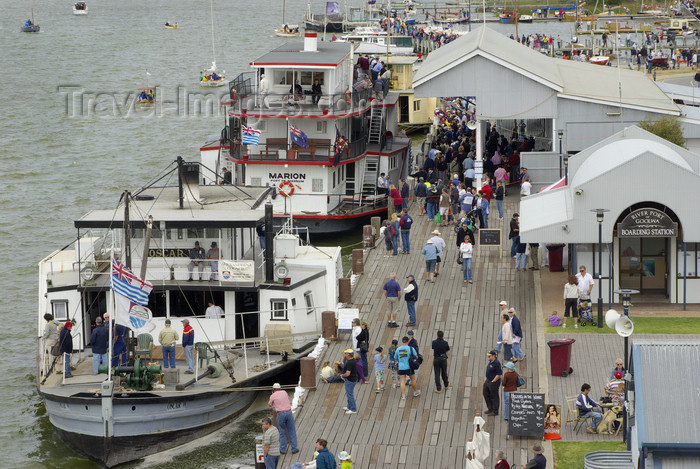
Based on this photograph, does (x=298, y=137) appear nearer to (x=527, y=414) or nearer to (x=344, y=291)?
(x=344, y=291)

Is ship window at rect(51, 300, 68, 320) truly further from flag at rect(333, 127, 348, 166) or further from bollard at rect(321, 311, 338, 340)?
flag at rect(333, 127, 348, 166)

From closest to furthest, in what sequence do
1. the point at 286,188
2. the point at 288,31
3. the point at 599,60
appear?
the point at 286,188 < the point at 599,60 < the point at 288,31

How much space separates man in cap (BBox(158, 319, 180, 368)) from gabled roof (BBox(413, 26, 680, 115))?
20.7 meters

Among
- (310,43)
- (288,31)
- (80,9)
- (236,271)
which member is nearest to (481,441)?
(236,271)

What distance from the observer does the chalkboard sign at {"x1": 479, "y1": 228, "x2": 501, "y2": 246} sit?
3744 centimetres

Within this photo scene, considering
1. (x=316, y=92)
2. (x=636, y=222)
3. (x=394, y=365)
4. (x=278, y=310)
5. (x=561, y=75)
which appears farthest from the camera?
(x=561, y=75)

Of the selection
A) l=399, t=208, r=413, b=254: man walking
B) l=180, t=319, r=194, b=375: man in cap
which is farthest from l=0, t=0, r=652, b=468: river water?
l=399, t=208, r=413, b=254: man walking

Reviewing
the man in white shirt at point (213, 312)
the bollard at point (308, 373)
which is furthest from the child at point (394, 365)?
the man in white shirt at point (213, 312)

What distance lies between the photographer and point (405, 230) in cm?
3866

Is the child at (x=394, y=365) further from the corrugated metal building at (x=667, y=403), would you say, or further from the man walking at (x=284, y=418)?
the corrugated metal building at (x=667, y=403)

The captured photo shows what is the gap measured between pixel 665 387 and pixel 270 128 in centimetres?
3052

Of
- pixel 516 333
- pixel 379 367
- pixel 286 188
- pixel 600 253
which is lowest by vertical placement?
pixel 379 367

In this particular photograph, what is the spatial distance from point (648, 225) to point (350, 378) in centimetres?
1082

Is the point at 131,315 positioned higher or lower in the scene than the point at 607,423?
higher
